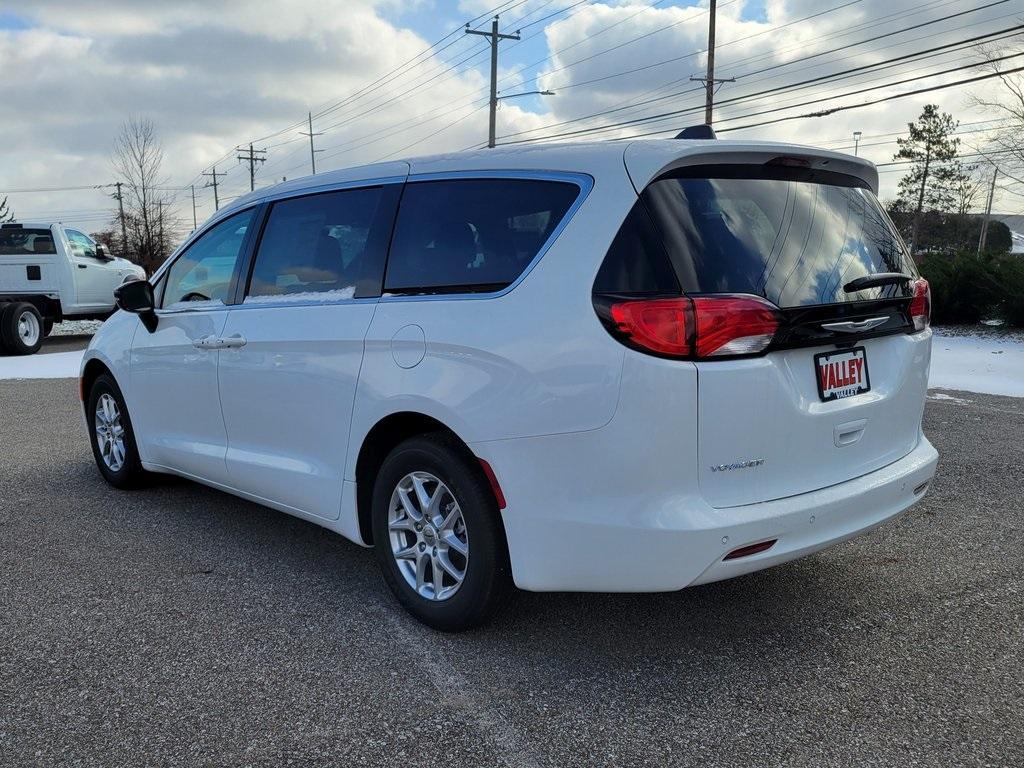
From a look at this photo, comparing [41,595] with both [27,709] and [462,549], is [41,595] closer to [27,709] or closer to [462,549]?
[27,709]

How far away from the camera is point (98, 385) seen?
18.8ft

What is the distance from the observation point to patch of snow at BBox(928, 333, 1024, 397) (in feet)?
33.5

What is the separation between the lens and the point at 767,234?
9.78ft

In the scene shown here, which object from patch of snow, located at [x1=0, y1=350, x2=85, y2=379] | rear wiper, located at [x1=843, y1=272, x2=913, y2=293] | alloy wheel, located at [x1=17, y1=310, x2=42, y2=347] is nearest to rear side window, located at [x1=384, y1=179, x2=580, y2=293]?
rear wiper, located at [x1=843, y1=272, x2=913, y2=293]

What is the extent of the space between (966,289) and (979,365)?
4.32 metres

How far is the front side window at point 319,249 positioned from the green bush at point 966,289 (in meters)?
14.2

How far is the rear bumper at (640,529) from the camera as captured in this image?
9.07 feet

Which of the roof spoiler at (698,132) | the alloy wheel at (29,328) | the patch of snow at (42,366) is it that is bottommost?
the patch of snow at (42,366)

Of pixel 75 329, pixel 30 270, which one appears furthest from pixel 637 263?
pixel 75 329

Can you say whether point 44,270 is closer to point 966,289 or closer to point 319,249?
point 319,249

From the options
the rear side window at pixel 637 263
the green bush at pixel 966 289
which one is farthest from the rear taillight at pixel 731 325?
the green bush at pixel 966 289

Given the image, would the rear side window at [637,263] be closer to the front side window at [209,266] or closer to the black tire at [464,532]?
the black tire at [464,532]

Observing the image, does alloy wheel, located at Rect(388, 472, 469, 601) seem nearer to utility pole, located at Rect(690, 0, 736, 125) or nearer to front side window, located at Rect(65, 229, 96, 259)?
front side window, located at Rect(65, 229, 96, 259)

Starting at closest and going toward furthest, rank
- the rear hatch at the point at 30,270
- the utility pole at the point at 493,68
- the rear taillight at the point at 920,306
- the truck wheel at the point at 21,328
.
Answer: the rear taillight at the point at 920,306
the truck wheel at the point at 21,328
the rear hatch at the point at 30,270
the utility pole at the point at 493,68
